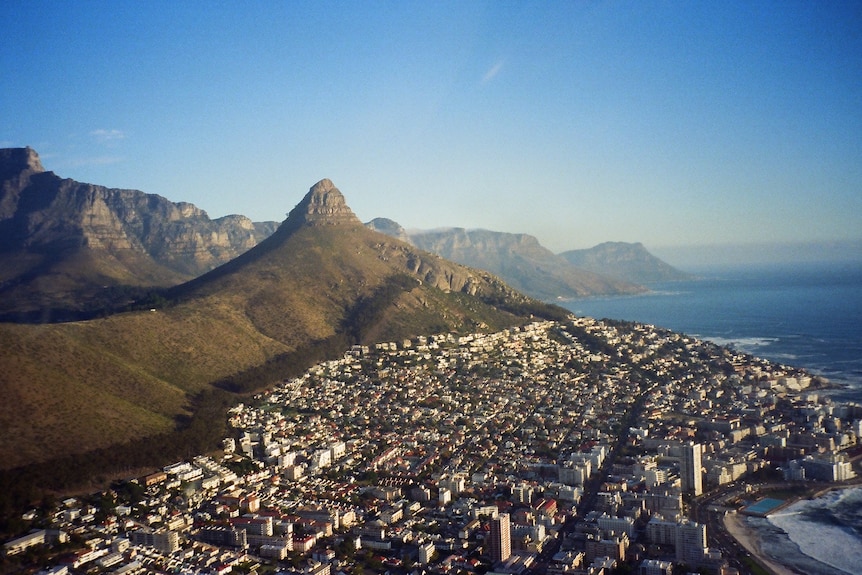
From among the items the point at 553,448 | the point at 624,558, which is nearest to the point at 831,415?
the point at 553,448

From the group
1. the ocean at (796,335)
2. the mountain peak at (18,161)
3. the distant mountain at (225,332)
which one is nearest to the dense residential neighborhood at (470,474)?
the ocean at (796,335)

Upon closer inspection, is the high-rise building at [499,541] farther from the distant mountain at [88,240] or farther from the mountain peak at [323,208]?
the mountain peak at [323,208]

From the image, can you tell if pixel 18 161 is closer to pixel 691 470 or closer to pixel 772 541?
pixel 691 470

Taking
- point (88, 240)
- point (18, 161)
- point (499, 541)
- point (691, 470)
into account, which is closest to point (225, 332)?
point (691, 470)

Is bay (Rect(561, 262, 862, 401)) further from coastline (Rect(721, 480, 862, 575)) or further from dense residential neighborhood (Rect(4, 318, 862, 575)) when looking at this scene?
coastline (Rect(721, 480, 862, 575))

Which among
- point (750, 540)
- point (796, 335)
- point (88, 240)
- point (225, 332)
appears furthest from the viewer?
point (88, 240)

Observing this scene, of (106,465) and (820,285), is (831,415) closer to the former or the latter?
(106,465)
